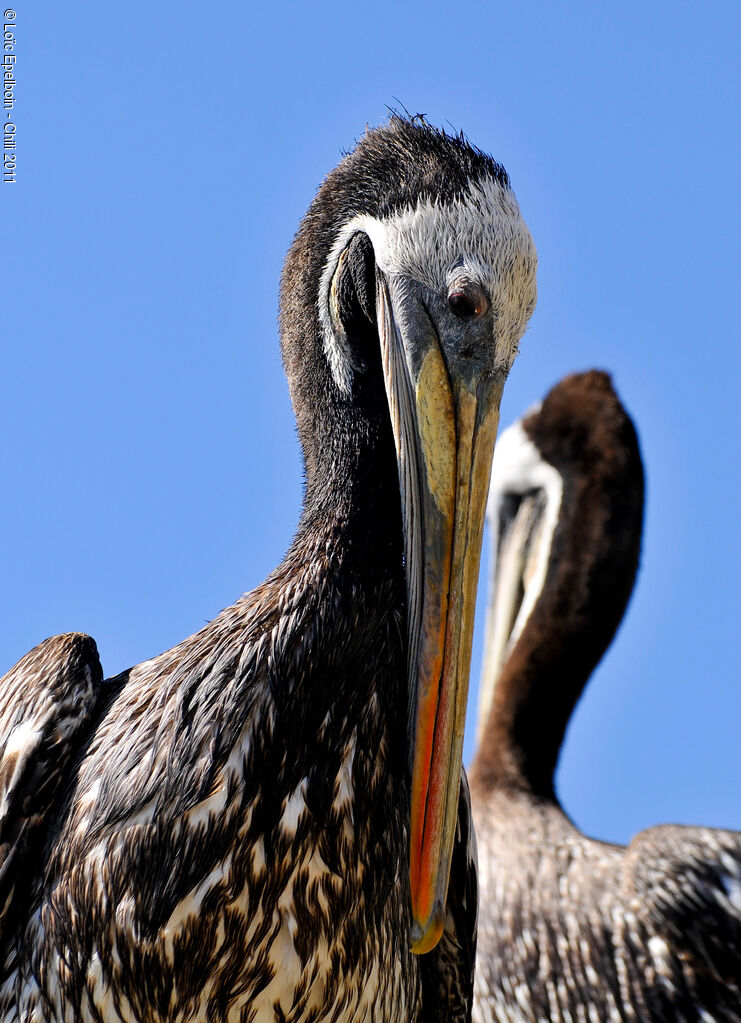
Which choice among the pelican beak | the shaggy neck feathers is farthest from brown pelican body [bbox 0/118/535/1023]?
the shaggy neck feathers

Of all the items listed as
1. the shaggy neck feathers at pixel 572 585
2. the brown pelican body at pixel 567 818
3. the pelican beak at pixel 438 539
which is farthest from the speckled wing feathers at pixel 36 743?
the shaggy neck feathers at pixel 572 585

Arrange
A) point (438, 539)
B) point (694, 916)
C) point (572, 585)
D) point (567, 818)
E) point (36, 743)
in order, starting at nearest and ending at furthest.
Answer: point (438, 539) → point (36, 743) → point (694, 916) → point (567, 818) → point (572, 585)

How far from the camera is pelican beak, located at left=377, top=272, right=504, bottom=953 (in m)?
2.62

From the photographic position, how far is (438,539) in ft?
8.63

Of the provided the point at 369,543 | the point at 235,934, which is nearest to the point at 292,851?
the point at 235,934

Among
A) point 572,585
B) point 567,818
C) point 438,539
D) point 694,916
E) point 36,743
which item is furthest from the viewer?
point 572,585

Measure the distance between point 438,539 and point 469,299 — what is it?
0.52m

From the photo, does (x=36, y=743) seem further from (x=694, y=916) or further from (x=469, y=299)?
(x=694, y=916)

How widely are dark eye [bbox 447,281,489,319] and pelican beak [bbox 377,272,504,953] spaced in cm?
2

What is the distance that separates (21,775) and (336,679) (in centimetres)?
78

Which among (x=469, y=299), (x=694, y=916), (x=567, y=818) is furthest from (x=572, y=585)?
(x=469, y=299)

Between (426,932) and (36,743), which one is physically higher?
(36,743)

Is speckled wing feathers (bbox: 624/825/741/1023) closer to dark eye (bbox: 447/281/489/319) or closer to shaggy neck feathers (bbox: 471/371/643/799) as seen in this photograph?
shaggy neck feathers (bbox: 471/371/643/799)

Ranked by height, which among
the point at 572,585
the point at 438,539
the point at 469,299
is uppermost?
the point at 572,585
